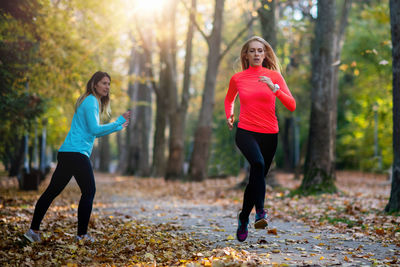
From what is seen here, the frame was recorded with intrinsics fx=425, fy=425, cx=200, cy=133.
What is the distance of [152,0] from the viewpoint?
20.3 m

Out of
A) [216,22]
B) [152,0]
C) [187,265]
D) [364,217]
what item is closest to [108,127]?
[187,265]

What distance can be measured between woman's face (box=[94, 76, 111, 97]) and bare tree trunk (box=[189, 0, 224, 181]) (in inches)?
497

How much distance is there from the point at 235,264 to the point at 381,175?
90.1ft

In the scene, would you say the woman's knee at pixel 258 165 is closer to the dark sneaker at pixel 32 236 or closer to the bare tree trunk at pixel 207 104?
the dark sneaker at pixel 32 236

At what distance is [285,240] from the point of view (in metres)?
5.91

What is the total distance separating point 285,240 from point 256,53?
8.58ft

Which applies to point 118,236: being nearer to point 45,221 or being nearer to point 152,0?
point 45,221

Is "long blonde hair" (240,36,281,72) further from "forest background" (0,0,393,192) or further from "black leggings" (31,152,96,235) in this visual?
"black leggings" (31,152,96,235)

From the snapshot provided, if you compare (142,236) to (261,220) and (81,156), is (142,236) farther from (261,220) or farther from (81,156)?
(261,220)

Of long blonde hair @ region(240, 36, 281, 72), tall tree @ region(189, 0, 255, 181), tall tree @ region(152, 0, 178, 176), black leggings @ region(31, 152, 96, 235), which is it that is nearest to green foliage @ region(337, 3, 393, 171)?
tall tree @ region(189, 0, 255, 181)

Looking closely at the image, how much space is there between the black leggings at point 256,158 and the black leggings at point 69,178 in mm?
1896

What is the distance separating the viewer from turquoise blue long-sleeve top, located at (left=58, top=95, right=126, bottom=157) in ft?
16.9

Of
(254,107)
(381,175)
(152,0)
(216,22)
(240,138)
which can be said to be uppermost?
(152,0)

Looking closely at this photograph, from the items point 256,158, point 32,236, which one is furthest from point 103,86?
point 256,158
